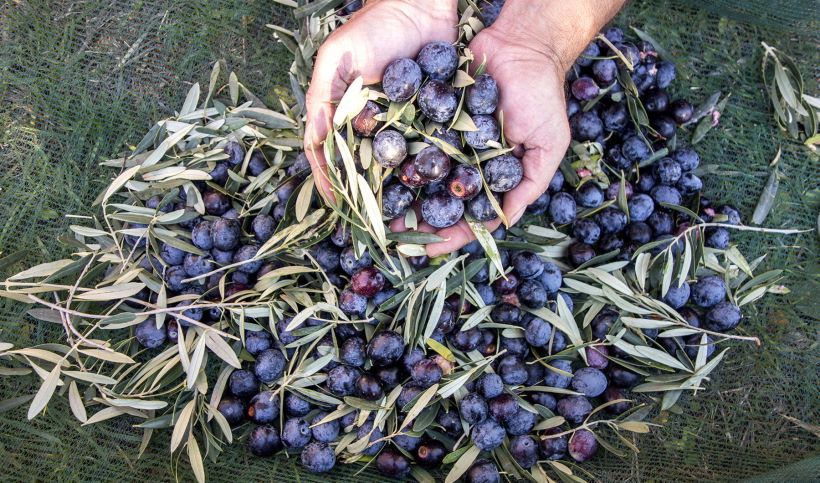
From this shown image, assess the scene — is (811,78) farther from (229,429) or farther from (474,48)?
(229,429)

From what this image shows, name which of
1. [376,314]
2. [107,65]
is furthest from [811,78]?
[107,65]

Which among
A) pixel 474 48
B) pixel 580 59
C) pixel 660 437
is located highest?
pixel 474 48

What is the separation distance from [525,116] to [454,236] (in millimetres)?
489

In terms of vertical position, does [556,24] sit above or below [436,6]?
below

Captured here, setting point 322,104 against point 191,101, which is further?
point 191,101

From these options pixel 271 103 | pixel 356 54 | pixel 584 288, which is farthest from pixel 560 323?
pixel 271 103

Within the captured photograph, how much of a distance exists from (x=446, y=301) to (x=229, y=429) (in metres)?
0.91

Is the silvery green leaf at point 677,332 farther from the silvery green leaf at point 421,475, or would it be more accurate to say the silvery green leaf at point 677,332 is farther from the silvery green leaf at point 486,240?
the silvery green leaf at point 421,475

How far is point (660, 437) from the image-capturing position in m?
2.67

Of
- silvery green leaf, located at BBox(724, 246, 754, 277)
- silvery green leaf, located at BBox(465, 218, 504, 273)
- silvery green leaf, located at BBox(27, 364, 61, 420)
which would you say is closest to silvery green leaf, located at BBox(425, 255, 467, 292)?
silvery green leaf, located at BBox(465, 218, 504, 273)

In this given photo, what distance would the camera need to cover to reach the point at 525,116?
235cm

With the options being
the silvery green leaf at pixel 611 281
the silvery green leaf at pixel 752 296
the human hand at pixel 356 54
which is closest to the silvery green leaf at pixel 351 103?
the human hand at pixel 356 54

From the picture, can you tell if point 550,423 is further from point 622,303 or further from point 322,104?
point 322,104

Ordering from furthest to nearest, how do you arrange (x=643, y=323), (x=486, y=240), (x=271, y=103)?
1. (x=271, y=103)
2. (x=643, y=323)
3. (x=486, y=240)
